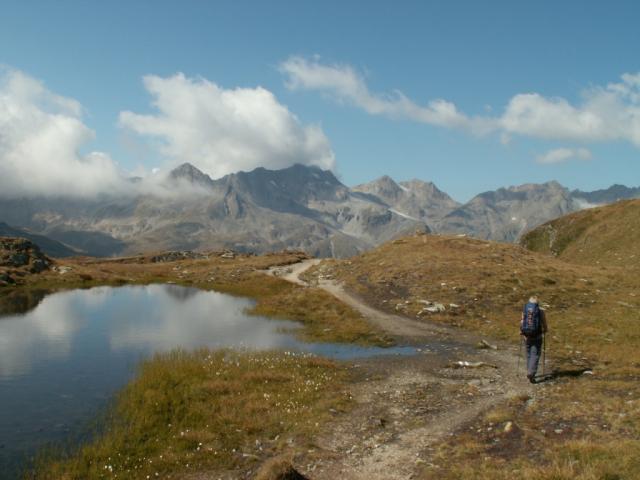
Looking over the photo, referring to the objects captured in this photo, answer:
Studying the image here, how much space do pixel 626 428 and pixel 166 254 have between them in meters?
156

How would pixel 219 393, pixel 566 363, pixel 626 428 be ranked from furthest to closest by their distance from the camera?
pixel 566 363 → pixel 219 393 → pixel 626 428

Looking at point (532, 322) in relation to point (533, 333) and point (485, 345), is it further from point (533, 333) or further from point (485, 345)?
point (485, 345)

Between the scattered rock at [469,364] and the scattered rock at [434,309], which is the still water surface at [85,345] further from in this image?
the scattered rock at [434,309]

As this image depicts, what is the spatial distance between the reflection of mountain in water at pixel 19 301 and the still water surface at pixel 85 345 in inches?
4.0

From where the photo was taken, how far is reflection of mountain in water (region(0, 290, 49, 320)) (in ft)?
163

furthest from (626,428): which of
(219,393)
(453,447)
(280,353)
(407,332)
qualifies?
(407,332)

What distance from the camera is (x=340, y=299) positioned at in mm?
55156

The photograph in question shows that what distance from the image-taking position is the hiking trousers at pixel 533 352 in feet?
80.7

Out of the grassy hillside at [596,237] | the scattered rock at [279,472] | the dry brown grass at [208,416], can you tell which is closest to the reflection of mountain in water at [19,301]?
the dry brown grass at [208,416]

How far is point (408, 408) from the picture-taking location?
71.5ft

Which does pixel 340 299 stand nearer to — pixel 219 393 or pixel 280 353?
pixel 280 353

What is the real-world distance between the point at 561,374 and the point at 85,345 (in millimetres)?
31078

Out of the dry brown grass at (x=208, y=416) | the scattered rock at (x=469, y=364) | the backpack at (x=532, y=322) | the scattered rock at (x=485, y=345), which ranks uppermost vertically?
the backpack at (x=532, y=322)

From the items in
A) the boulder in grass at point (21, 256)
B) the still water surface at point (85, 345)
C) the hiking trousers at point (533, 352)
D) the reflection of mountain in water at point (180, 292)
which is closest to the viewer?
the still water surface at point (85, 345)
